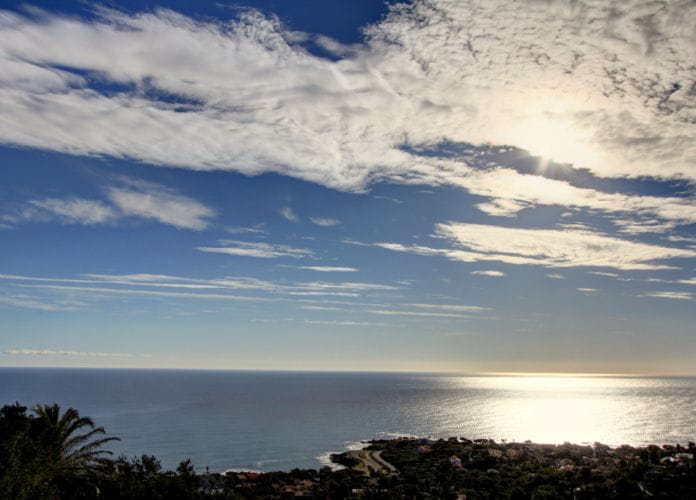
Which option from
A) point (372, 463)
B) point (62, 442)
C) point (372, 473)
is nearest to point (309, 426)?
point (372, 463)

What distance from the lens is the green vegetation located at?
1127 inches

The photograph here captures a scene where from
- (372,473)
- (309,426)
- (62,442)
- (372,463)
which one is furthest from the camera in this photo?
(309,426)

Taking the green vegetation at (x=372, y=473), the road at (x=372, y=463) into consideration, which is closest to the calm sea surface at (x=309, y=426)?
the road at (x=372, y=463)

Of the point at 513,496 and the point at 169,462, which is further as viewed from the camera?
the point at 169,462

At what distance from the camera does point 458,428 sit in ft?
445

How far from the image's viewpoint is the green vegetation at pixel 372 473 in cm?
2862

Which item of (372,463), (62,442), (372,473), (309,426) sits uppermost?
(62,442)

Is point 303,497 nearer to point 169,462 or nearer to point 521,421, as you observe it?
point 169,462

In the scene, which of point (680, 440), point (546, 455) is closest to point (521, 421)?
point (680, 440)

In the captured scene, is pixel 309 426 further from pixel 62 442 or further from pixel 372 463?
pixel 62 442

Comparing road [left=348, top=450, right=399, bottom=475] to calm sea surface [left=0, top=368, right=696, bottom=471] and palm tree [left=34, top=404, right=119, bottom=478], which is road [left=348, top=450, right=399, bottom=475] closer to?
calm sea surface [left=0, top=368, right=696, bottom=471]

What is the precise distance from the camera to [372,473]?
7106 cm

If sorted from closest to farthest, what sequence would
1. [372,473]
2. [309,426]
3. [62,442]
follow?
[62,442] < [372,473] < [309,426]

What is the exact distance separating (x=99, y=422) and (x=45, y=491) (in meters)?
118
